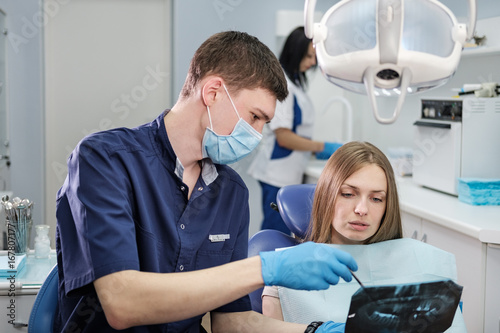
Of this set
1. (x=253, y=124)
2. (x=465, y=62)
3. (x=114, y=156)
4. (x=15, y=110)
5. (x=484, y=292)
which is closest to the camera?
(x=114, y=156)

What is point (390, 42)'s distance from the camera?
1192 millimetres

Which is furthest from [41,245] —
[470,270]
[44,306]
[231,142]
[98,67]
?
[98,67]

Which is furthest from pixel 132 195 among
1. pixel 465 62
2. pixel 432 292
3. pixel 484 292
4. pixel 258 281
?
pixel 465 62

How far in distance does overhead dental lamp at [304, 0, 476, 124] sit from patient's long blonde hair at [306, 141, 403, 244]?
0.38 m

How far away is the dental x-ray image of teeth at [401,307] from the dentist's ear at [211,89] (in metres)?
0.49

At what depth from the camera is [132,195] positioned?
3.87 ft

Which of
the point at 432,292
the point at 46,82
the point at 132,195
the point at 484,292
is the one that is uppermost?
the point at 46,82

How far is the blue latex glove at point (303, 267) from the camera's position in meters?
1.03

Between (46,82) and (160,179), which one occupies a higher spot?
(46,82)

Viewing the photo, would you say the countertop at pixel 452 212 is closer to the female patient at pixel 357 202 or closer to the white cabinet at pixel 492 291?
the white cabinet at pixel 492 291

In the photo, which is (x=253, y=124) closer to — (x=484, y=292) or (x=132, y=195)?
(x=132, y=195)

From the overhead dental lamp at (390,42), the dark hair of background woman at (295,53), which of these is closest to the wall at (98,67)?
the dark hair of background woman at (295,53)

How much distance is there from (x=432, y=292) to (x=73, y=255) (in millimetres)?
649

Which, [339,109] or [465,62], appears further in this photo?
[339,109]
